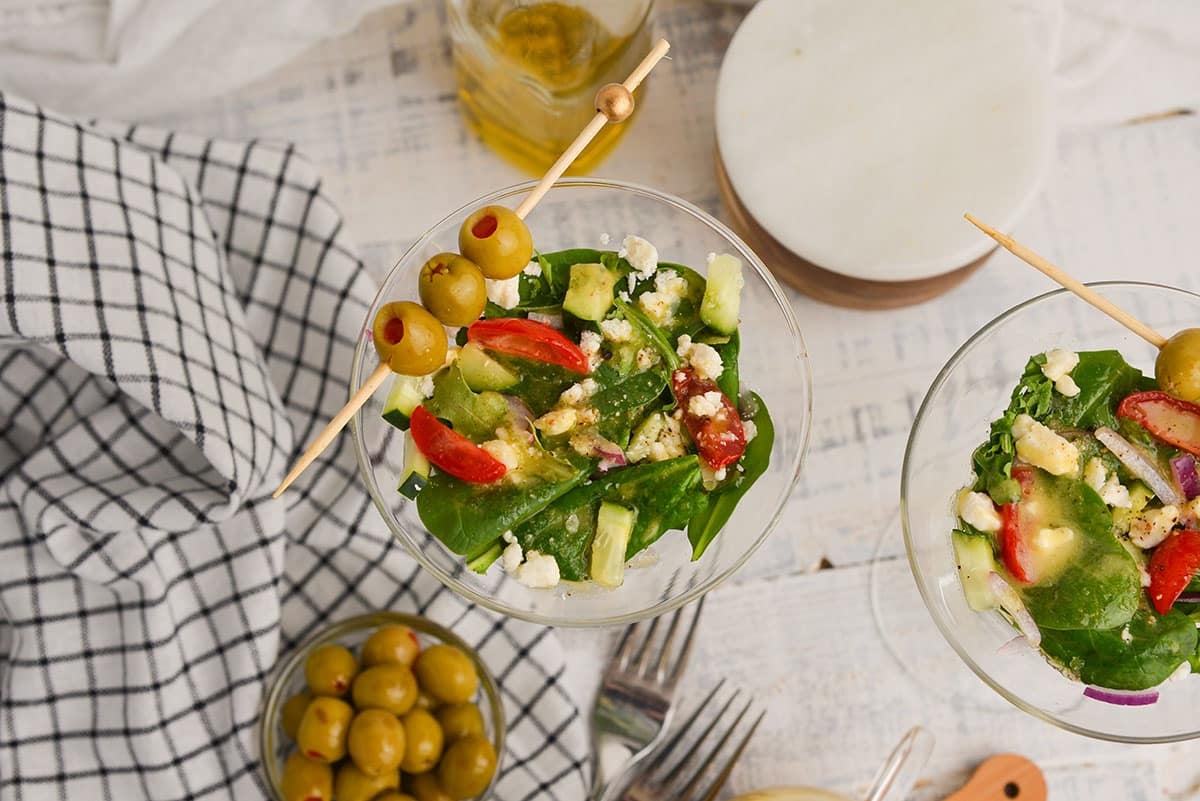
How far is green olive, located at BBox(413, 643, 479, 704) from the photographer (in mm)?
1976

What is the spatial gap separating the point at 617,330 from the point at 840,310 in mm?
631

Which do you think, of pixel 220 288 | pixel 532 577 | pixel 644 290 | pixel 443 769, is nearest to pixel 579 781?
pixel 443 769

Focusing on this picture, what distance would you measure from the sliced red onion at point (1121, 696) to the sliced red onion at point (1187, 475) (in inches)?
11.9

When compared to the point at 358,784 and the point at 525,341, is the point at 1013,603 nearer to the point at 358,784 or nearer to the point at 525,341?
the point at 525,341

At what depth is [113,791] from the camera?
81.2 inches

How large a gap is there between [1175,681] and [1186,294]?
59 cm

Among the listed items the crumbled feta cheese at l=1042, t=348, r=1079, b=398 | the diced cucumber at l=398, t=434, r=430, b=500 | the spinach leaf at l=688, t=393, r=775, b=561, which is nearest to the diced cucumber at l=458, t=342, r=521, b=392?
the diced cucumber at l=398, t=434, r=430, b=500

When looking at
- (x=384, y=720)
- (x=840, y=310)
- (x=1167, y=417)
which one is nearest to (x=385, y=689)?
(x=384, y=720)

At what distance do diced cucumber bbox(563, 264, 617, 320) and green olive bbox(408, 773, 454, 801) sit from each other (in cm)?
86

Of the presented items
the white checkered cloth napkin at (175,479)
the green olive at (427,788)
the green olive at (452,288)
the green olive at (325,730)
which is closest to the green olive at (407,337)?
the green olive at (452,288)

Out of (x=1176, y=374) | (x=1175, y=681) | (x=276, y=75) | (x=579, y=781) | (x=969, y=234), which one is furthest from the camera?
(x=276, y=75)

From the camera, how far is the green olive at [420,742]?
1.94 metres

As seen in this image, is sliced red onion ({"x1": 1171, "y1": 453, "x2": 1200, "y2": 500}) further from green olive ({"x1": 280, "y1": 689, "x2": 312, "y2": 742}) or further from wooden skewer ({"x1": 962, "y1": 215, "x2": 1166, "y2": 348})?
green olive ({"x1": 280, "y1": 689, "x2": 312, "y2": 742})

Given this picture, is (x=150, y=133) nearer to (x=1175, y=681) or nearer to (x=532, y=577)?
(x=532, y=577)
